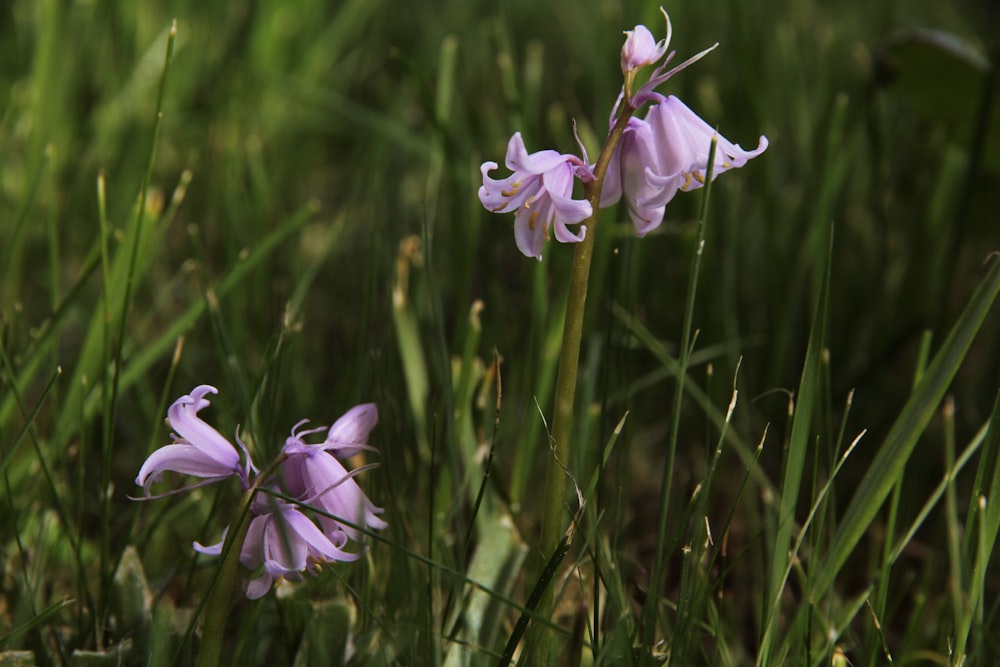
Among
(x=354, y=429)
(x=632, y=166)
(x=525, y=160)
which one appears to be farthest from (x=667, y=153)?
(x=354, y=429)

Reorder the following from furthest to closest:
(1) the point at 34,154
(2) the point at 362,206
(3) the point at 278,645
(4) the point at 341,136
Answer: (4) the point at 341,136
(2) the point at 362,206
(1) the point at 34,154
(3) the point at 278,645

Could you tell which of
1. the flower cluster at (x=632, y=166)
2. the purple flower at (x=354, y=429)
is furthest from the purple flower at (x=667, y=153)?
the purple flower at (x=354, y=429)

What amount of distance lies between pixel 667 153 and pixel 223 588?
0.55 meters

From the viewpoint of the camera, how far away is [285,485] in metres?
1.02

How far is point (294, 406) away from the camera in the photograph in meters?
1.75

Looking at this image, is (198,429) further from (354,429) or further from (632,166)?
(632,166)

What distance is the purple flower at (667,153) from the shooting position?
103 centimetres

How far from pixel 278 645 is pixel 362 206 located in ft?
4.91

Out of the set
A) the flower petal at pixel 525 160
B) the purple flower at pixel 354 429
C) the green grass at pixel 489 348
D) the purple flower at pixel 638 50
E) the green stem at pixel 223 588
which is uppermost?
the purple flower at pixel 638 50

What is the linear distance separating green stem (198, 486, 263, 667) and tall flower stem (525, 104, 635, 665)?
0.87ft

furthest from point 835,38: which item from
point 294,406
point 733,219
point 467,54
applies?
point 294,406

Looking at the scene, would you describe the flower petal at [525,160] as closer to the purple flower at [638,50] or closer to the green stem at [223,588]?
the purple flower at [638,50]

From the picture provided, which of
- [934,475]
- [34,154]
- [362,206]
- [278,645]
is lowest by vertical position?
[934,475]

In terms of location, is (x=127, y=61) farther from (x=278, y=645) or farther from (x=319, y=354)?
(x=278, y=645)
